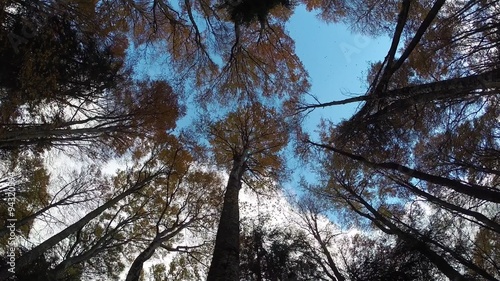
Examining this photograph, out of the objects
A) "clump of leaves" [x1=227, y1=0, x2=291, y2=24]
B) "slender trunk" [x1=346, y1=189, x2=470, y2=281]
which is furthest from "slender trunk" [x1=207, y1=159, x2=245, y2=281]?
"clump of leaves" [x1=227, y1=0, x2=291, y2=24]

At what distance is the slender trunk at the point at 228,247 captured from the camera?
553 centimetres

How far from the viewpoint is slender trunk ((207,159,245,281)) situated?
218 inches

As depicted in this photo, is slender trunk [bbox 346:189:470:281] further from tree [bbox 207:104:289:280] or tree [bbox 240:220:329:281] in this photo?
tree [bbox 207:104:289:280]

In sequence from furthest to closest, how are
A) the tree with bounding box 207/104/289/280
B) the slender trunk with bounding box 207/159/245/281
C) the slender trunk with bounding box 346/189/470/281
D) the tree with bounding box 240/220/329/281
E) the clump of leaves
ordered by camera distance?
the tree with bounding box 207/104/289/280 → the tree with bounding box 240/220/329/281 → the clump of leaves → the slender trunk with bounding box 346/189/470/281 → the slender trunk with bounding box 207/159/245/281

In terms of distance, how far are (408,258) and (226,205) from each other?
4.17 m

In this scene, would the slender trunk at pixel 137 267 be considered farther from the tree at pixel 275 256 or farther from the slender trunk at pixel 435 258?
the slender trunk at pixel 435 258

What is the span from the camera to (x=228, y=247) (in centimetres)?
614

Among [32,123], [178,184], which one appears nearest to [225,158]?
[178,184]

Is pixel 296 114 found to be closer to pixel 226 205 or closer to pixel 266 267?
pixel 226 205

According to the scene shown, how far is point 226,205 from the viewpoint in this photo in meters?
8.10

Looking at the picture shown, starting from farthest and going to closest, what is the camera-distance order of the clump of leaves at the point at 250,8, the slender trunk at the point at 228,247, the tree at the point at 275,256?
1. the tree at the point at 275,256
2. the clump of leaves at the point at 250,8
3. the slender trunk at the point at 228,247

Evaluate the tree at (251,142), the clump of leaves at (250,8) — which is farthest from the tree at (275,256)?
the clump of leaves at (250,8)

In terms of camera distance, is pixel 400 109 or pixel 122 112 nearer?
pixel 400 109

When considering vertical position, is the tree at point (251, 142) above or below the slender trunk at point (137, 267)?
above
